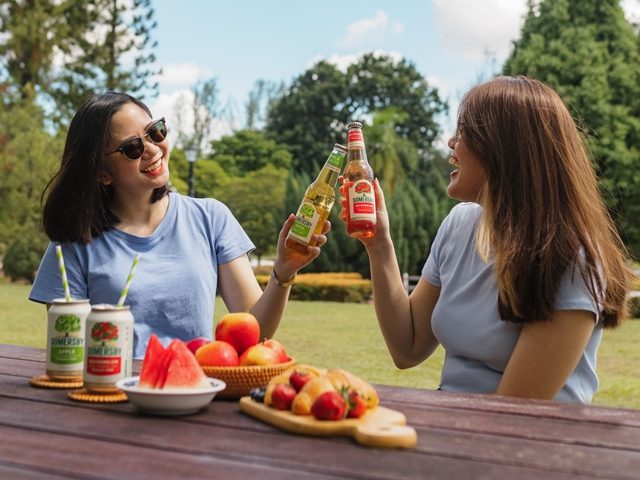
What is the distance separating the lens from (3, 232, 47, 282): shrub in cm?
2236

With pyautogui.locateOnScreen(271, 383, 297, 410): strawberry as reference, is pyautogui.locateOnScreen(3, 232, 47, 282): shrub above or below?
below

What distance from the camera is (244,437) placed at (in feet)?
5.78

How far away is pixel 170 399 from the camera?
1897mm

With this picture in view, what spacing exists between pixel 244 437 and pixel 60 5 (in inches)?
1235

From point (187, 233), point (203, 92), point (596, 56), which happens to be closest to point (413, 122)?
point (203, 92)

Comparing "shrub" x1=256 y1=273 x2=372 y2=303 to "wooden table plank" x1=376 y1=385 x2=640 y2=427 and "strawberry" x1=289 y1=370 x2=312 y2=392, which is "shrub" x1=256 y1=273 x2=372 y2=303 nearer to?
"wooden table plank" x1=376 y1=385 x2=640 y2=427

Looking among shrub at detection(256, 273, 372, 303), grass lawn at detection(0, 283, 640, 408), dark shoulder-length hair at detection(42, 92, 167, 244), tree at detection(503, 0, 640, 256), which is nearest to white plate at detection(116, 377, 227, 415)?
dark shoulder-length hair at detection(42, 92, 167, 244)

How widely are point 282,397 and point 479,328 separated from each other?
3.02ft

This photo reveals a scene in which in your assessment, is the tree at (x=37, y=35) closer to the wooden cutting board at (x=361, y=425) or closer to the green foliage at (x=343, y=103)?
the green foliage at (x=343, y=103)

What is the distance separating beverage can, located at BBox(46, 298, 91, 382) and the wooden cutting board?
56cm

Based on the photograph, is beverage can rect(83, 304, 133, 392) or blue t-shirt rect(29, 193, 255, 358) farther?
blue t-shirt rect(29, 193, 255, 358)

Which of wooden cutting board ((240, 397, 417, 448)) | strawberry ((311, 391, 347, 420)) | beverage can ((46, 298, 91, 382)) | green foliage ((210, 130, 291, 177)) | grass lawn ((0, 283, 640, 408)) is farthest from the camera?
green foliage ((210, 130, 291, 177))

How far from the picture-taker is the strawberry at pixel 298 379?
195 cm

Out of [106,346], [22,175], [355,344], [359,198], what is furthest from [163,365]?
[22,175]
